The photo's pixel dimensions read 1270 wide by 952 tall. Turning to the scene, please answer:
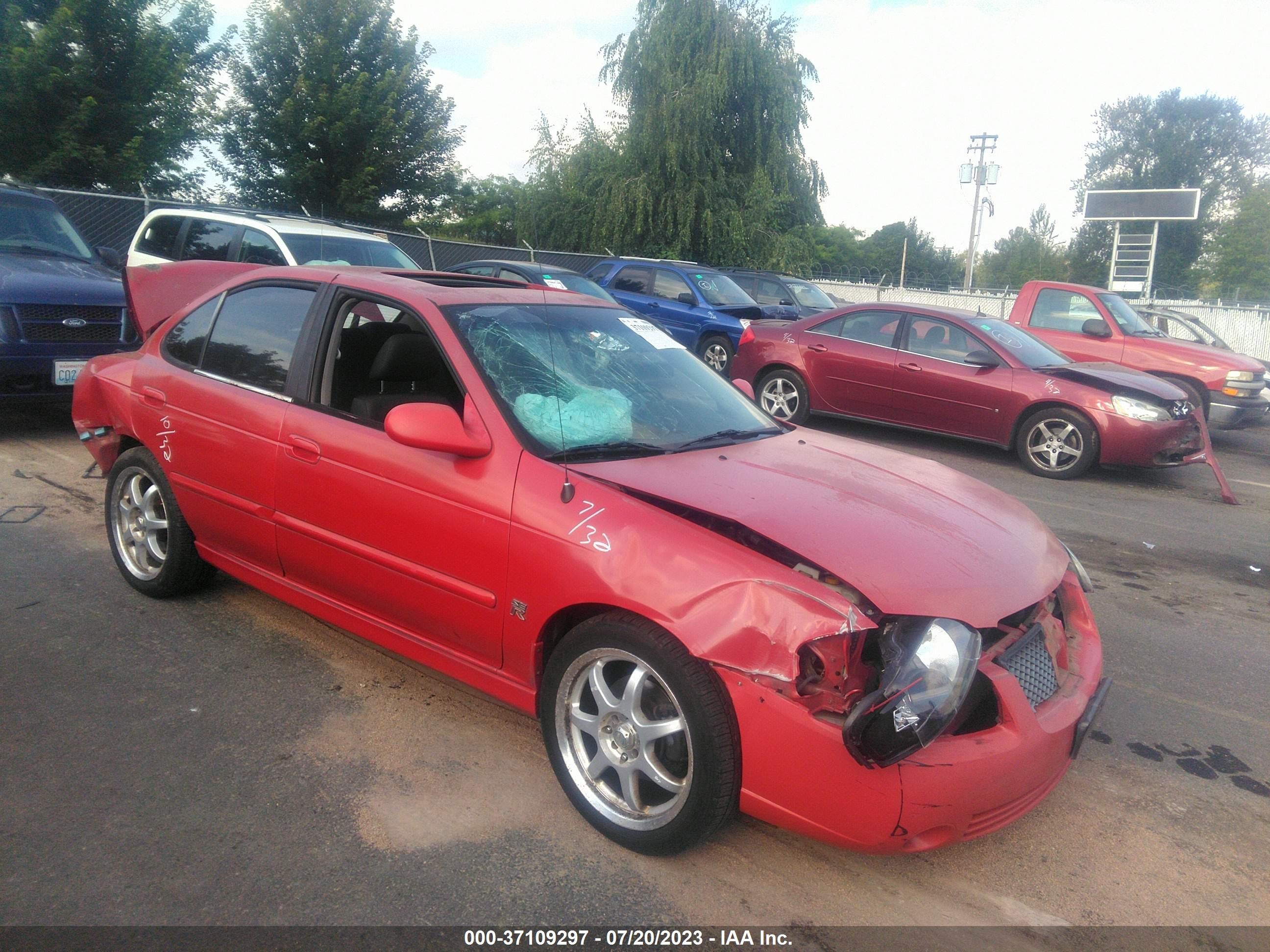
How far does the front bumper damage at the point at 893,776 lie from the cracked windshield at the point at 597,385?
3.80ft

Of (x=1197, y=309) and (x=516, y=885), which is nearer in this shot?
(x=516, y=885)

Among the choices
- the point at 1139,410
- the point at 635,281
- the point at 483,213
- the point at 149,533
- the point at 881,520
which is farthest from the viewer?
the point at 483,213

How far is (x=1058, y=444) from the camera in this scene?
342 inches

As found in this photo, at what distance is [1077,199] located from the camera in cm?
6494

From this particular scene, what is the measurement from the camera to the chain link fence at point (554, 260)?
45.1 feet

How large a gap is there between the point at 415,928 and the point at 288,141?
84.6 ft

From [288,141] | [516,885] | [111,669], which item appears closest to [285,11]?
[288,141]

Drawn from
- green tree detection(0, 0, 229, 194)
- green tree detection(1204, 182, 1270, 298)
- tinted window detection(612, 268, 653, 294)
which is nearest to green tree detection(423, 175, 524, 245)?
green tree detection(0, 0, 229, 194)

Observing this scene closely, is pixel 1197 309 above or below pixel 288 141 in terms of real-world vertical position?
below

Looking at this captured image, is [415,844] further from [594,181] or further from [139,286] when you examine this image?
[594,181]

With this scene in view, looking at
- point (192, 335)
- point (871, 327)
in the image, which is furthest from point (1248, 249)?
point (192, 335)

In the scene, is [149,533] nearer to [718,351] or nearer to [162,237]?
[162,237]

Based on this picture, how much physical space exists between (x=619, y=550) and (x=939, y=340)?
7678 millimetres

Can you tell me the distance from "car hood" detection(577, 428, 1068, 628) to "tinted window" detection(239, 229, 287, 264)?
7264 mm
